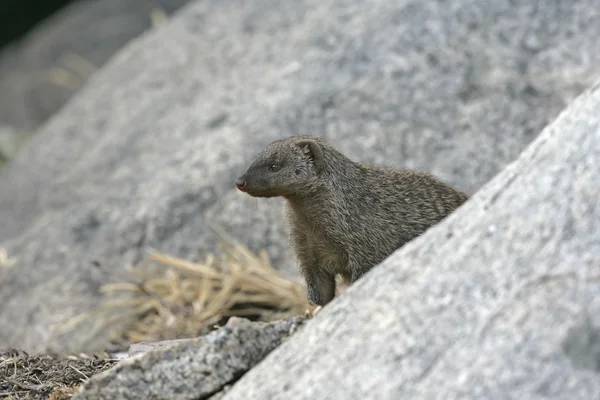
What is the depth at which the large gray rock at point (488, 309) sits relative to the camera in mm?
2395

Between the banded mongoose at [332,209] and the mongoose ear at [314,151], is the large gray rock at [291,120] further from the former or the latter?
the mongoose ear at [314,151]

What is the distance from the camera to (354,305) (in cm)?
289

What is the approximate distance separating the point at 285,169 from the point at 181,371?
1556 mm

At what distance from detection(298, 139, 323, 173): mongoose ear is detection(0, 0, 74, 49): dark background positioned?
37.9 ft

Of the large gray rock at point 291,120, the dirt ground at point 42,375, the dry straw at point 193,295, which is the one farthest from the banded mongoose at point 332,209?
the large gray rock at point 291,120

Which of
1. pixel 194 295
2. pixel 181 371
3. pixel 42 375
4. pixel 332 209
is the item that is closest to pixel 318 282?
pixel 332 209

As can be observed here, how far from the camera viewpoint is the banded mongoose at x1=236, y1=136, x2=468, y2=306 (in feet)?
14.1

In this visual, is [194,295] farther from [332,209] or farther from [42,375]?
[42,375]

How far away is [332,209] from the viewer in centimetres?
439

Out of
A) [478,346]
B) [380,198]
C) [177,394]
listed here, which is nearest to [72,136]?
[380,198]

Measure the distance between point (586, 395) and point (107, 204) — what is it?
16.6ft

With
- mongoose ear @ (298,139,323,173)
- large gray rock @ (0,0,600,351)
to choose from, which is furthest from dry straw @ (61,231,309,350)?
mongoose ear @ (298,139,323,173)

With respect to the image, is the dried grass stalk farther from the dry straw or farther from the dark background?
the dark background

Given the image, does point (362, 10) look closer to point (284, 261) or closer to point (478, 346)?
point (284, 261)
